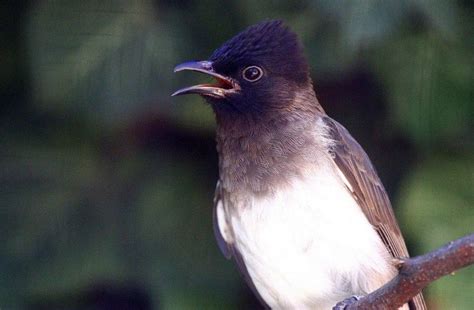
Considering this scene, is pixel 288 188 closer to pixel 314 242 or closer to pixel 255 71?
pixel 314 242

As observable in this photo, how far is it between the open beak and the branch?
56.9 inches

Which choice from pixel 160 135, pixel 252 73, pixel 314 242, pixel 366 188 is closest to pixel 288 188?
pixel 314 242

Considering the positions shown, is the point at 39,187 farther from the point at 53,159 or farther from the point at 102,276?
the point at 102,276

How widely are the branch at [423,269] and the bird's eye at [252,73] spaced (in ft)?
4.92

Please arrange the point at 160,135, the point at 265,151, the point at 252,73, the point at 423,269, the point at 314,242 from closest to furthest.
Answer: the point at 423,269 < the point at 314,242 < the point at 265,151 < the point at 252,73 < the point at 160,135

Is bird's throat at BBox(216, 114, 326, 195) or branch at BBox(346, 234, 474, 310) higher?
bird's throat at BBox(216, 114, 326, 195)

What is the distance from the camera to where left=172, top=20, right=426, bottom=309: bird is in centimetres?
421

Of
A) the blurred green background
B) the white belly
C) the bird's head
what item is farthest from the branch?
the blurred green background

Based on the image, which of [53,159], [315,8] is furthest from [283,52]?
[53,159]

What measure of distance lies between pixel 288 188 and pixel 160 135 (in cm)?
127

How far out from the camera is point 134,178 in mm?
5285

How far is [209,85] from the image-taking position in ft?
14.9

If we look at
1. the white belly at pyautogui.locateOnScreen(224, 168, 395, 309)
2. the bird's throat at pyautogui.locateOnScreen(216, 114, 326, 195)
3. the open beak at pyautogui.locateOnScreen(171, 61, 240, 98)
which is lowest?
the white belly at pyautogui.locateOnScreen(224, 168, 395, 309)

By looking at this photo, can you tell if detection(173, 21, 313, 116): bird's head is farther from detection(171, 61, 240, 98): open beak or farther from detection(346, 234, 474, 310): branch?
detection(346, 234, 474, 310): branch
